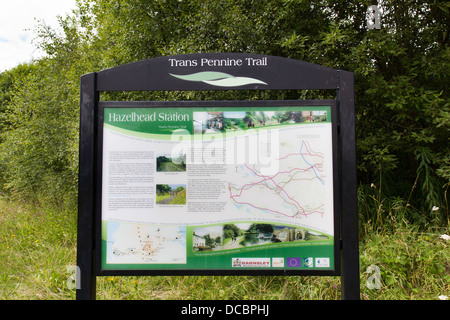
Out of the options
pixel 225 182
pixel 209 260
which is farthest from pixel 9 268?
pixel 225 182

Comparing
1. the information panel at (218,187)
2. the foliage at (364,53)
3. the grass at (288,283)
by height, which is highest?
the foliage at (364,53)

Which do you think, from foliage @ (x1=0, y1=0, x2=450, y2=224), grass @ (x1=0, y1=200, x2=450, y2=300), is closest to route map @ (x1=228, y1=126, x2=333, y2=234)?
grass @ (x1=0, y1=200, x2=450, y2=300)

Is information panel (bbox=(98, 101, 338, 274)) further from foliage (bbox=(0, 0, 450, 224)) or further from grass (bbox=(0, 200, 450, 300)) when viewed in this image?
foliage (bbox=(0, 0, 450, 224))

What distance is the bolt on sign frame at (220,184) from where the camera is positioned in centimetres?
262

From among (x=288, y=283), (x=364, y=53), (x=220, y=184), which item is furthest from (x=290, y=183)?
(x=364, y=53)

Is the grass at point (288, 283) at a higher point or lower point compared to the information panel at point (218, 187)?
lower

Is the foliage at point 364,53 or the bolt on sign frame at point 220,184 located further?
the foliage at point 364,53

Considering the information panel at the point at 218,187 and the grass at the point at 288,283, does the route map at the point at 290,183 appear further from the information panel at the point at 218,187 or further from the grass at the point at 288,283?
the grass at the point at 288,283

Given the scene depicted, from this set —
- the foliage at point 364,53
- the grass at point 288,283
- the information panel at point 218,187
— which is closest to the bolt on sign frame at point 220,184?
the information panel at point 218,187

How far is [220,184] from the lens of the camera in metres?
2.67

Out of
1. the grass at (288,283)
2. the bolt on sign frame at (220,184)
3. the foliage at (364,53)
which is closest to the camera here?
the bolt on sign frame at (220,184)

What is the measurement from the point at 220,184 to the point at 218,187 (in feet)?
0.10

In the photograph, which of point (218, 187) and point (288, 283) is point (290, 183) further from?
point (288, 283)

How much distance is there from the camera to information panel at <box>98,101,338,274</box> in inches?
104
